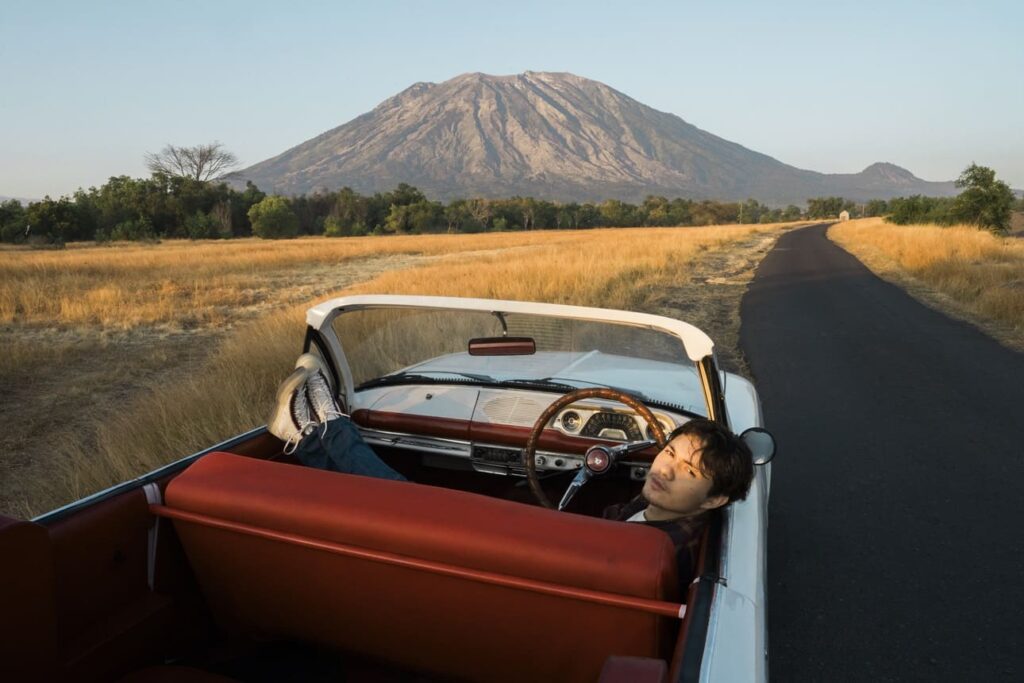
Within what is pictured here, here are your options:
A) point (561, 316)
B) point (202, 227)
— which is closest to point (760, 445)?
point (561, 316)

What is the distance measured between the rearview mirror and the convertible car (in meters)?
0.02

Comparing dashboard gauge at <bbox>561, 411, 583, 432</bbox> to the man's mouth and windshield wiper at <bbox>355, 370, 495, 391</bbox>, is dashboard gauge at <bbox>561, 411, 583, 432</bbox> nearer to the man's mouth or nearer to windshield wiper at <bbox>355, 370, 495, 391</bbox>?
windshield wiper at <bbox>355, 370, 495, 391</bbox>

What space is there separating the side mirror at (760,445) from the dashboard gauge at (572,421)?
825 mm

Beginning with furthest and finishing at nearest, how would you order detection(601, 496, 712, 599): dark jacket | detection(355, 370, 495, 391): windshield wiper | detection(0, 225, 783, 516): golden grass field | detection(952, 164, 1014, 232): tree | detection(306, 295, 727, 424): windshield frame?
detection(952, 164, 1014, 232): tree < detection(0, 225, 783, 516): golden grass field < detection(355, 370, 495, 391): windshield wiper < detection(306, 295, 727, 424): windshield frame < detection(601, 496, 712, 599): dark jacket

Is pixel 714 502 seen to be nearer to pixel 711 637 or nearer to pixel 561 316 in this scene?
pixel 711 637

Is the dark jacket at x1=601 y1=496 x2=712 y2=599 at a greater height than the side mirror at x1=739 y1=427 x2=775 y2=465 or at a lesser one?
lesser

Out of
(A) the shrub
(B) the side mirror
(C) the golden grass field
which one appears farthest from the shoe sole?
(A) the shrub

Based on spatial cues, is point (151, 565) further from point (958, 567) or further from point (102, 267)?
point (102, 267)

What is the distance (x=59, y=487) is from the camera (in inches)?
196

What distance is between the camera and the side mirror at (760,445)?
241cm

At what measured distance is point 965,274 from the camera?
54.0ft

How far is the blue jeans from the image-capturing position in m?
2.89

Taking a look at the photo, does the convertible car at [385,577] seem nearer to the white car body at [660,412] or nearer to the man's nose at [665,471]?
the white car body at [660,412]

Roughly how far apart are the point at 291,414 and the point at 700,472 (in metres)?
1.59
